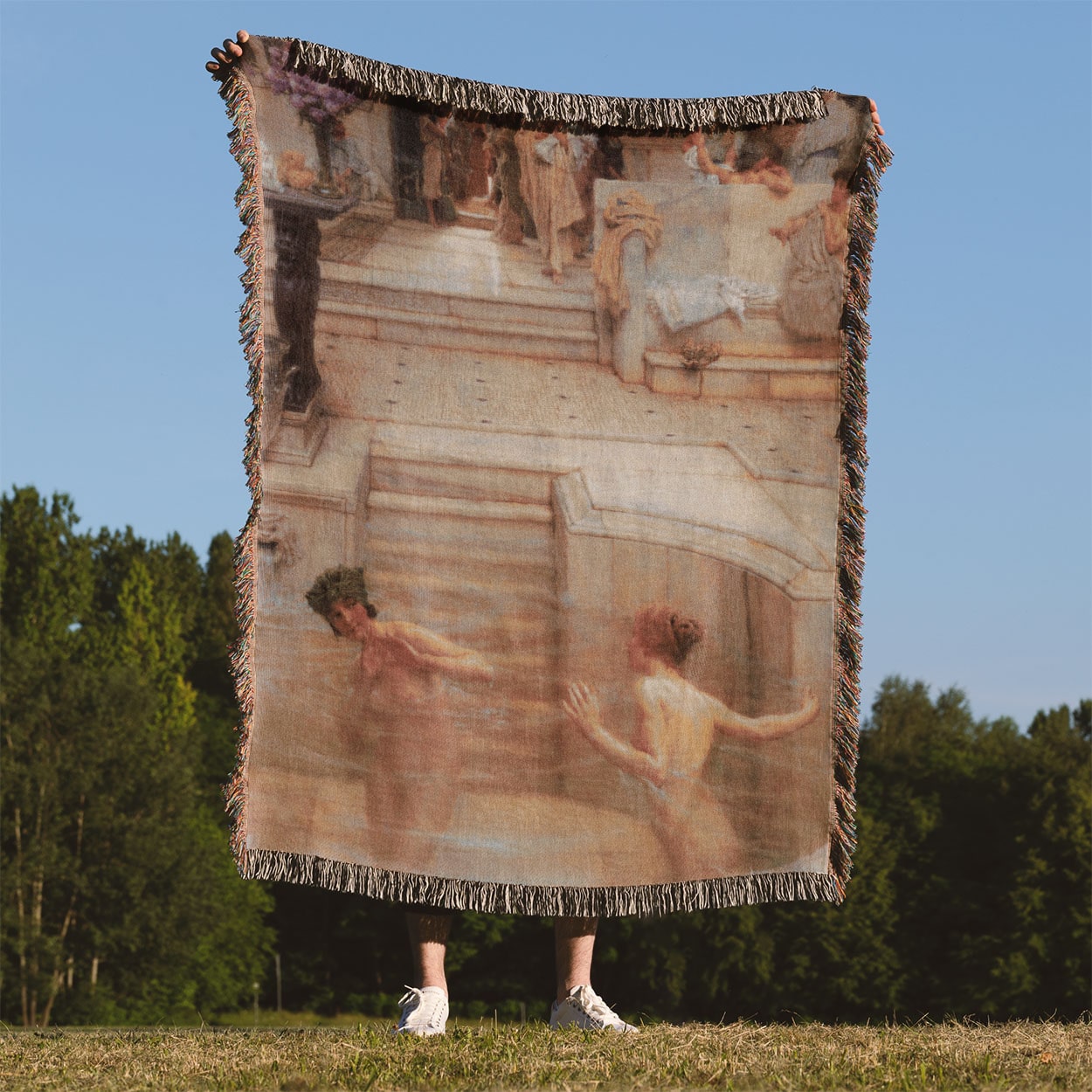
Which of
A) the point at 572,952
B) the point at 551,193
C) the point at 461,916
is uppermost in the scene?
the point at 551,193

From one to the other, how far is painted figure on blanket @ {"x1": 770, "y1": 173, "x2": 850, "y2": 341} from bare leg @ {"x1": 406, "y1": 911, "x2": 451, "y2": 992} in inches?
131

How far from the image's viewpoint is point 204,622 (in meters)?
50.6

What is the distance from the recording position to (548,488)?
7422 mm

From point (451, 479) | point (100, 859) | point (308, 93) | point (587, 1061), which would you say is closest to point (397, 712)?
point (451, 479)

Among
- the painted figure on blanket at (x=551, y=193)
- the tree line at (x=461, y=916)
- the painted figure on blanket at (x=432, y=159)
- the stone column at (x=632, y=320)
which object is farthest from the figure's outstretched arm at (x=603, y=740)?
the tree line at (x=461, y=916)

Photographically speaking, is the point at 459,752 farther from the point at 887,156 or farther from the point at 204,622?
the point at 204,622

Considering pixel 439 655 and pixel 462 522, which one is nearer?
pixel 439 655

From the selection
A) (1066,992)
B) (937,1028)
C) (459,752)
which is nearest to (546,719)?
(459,752)

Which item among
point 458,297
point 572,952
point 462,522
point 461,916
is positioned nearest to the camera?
point 572,952

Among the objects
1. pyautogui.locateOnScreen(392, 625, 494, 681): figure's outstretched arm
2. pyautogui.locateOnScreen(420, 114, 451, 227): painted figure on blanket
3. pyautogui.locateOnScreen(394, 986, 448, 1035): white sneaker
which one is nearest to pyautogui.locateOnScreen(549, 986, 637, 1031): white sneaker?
pyautogui.locateOnScreen(394, 986, 448, 1035): white sneaker

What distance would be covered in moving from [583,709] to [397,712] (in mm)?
879

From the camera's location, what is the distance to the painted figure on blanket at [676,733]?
7312mm

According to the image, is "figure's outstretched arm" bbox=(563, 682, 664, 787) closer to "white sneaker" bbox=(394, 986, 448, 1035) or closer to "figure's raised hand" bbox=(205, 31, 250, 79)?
"white sneaker" bbox=(394, 986, 448, 1035)

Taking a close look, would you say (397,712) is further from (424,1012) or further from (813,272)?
(813,272)
